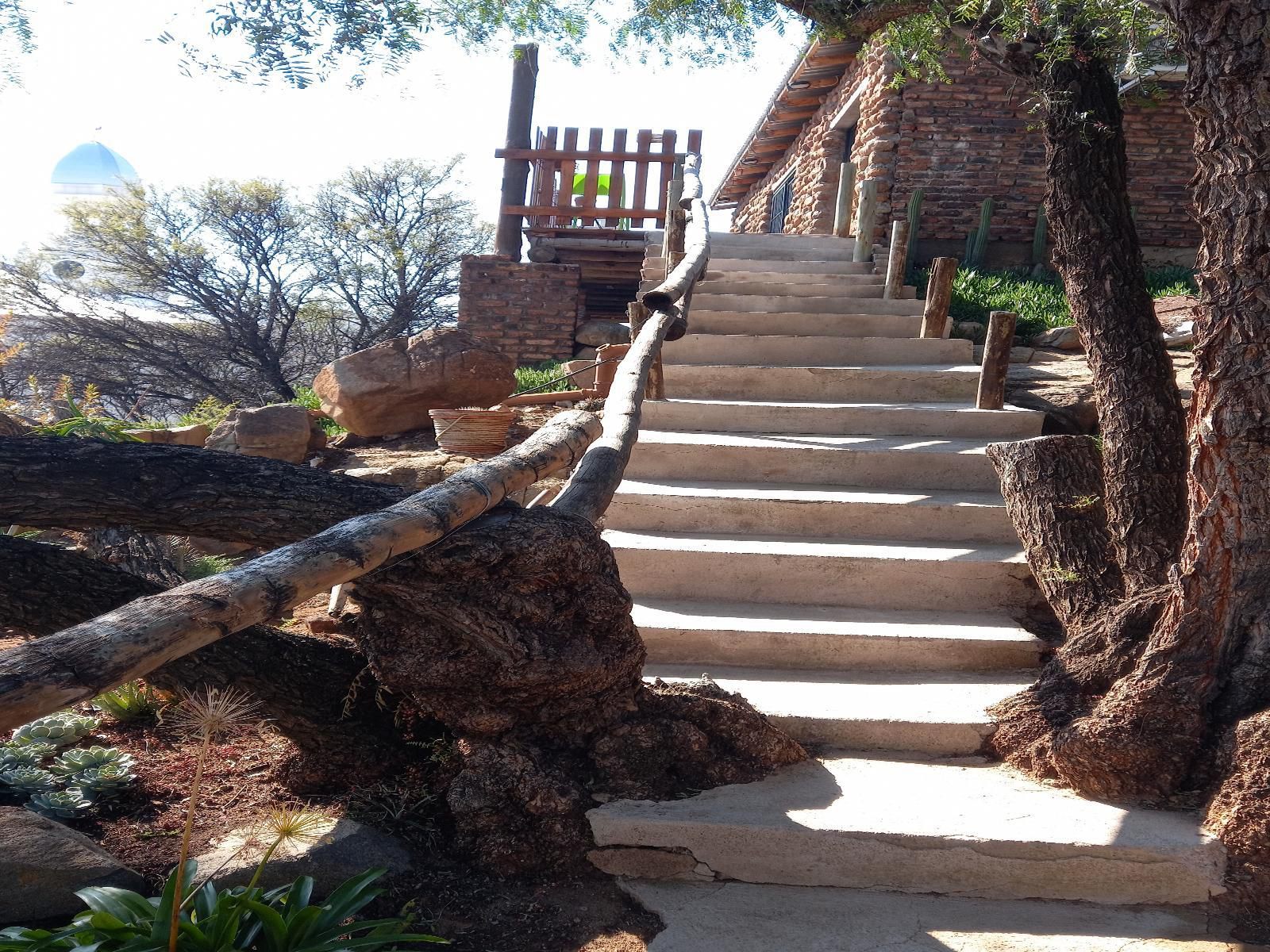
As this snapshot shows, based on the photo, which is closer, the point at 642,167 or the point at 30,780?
the point at 30,780

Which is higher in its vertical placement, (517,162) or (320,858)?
(517,162)

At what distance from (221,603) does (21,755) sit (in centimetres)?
198

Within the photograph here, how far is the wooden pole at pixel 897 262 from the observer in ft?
23.8

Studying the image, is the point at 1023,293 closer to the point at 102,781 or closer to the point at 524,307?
the point at 524,307

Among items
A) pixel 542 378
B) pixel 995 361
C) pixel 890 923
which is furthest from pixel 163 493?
pixel 542 378

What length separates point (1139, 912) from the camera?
8.04 feet

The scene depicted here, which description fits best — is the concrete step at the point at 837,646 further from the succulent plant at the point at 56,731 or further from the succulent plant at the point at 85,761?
the succulent plant at the point at 56,731

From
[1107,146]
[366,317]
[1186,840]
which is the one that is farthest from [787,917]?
[366,317]

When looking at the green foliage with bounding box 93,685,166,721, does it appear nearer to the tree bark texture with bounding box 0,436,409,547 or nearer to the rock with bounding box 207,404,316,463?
the tree bark texture with bounding box 0,436,409,547

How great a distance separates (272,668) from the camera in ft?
9.12

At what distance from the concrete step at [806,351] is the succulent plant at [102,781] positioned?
399cm

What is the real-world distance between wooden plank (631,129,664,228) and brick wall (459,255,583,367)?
1.09 metres

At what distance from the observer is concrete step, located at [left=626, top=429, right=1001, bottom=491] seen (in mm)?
4496

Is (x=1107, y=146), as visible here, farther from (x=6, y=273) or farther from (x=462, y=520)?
(x=6, y=273)
